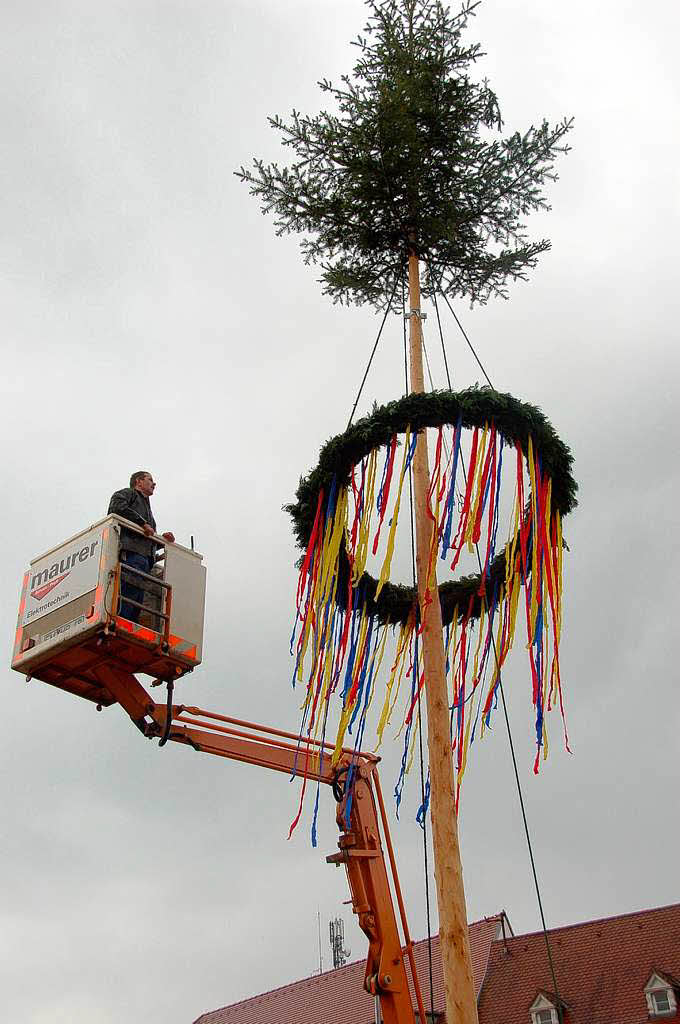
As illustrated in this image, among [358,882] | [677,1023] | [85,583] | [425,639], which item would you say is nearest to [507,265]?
[425,639]

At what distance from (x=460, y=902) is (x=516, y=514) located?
3.33 m

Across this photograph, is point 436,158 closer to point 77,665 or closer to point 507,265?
point 507,265

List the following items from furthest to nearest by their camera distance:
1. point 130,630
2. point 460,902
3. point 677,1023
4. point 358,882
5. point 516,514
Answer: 1. point 677,1023
2. point 358,882
3. point 516,514
4. point 130,630
5. point 460,902

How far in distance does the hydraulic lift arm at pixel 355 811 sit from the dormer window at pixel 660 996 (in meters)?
16.3

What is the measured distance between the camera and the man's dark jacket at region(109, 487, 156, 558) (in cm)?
943

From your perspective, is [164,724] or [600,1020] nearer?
[164,724]

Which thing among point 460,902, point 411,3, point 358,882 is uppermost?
point 411,3

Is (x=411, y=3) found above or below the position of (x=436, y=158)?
above

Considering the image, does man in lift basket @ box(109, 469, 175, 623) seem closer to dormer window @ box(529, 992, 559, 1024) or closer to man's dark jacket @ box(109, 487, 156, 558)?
man's dark jacket @ box(109, 487, 156, 558)

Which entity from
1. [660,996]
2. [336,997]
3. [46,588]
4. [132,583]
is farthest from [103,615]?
[336,997]

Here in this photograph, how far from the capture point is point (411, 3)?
11.9 meters

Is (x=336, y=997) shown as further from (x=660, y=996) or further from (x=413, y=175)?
(x=413, y=175)

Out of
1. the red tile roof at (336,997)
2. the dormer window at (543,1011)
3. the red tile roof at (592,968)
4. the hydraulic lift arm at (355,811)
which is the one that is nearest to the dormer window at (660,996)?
Result: the red tile roof at (592,968)

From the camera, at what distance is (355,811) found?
35.5 ft
